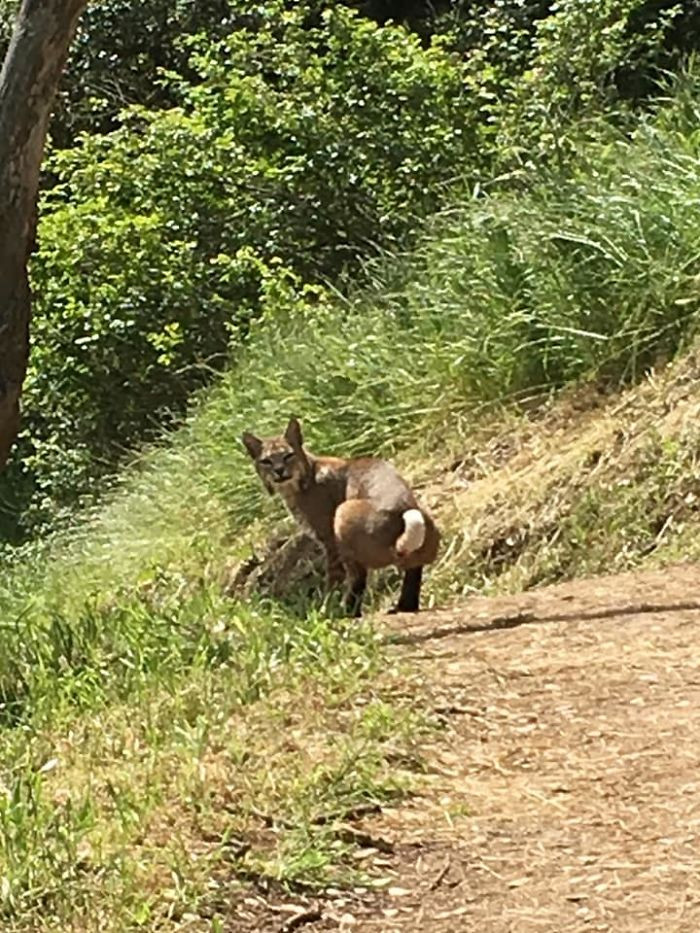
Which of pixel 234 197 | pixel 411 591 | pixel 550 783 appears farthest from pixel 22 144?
pixel 234 197

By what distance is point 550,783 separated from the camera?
5371 mm

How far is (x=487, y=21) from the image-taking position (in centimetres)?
1655

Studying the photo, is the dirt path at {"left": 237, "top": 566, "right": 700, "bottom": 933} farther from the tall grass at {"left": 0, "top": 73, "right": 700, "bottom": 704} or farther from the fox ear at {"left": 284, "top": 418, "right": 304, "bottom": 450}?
the tall grass at {"left": 0, "top": 73, "right": 700, "bottom": 704}

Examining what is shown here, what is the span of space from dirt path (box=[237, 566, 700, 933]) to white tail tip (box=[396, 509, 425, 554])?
0.90m

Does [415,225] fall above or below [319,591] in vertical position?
above

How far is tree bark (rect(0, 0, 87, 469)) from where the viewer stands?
7.62 m

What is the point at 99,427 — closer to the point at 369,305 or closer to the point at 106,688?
the point at 369,305

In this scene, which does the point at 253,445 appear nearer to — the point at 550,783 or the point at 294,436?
the point at 294,436

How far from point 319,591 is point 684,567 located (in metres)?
1.74

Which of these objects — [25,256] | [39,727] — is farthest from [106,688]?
[25,256]

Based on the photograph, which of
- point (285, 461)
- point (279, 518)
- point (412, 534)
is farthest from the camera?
point (279, 518)

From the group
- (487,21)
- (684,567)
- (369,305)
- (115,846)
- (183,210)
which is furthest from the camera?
(487,21)

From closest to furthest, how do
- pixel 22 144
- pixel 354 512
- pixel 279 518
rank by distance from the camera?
pixel 22 144 → pixel 354 512 → pixel 279 518

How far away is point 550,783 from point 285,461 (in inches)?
164
